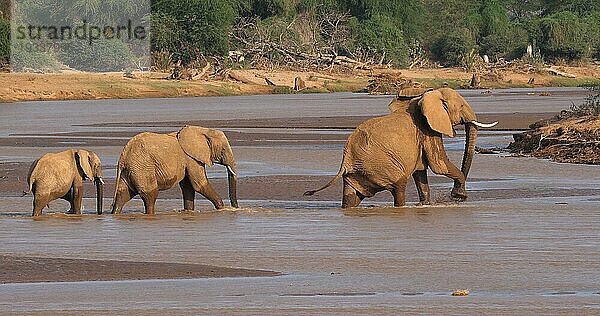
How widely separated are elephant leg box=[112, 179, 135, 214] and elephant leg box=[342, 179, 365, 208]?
230cm

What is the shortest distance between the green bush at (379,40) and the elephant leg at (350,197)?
61628 millimetres

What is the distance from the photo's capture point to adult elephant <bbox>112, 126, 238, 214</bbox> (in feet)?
50.1

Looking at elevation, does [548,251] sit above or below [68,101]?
above

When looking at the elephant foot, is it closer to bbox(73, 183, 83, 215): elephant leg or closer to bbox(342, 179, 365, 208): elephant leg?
bbox(342, 179, 365, 208): elephant leg

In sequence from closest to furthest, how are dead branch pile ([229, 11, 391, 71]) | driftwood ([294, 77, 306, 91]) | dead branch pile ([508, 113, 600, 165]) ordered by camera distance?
dead branch pile ([508, 113, 600, 165]) < driftwood ([294, 77, 306, 91]) < dead branch pile ([229, 11, 391, 71])

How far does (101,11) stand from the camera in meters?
86.1

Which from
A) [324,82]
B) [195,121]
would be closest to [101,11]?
[324,82]

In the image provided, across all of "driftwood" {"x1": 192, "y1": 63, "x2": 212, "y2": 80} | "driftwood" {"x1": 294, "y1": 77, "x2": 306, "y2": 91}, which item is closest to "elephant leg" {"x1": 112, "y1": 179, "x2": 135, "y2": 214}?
"driftwood" {"x1": 192, "y1": 63, "x2": 212, "y2": 80}

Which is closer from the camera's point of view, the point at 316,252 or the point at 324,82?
the point at 316,252

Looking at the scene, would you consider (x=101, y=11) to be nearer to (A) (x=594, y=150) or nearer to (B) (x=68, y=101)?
(B) (x=68, y=101)

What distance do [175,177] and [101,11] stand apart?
72.1 metres

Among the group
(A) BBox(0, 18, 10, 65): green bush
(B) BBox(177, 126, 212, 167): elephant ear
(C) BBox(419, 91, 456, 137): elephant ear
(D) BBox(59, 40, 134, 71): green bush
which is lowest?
(D) BBox(59, 40, 134, 71): green bush

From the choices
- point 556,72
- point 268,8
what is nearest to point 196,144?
point 556,72

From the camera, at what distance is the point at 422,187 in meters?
15.8
